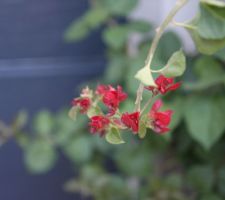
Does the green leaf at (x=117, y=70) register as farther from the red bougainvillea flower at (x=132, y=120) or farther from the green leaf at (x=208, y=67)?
the red bougainvillea flower at (x=132, y=120)

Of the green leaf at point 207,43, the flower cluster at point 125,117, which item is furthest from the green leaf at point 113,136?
the green leaf at point 207,43

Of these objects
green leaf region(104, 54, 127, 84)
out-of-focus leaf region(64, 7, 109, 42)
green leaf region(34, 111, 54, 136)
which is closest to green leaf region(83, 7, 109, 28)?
out-of-focus leaf region(64, 7, 109, 42)

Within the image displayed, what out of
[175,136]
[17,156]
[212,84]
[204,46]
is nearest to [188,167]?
[175,136]

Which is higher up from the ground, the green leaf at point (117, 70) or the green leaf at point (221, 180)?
the green leaf at point (117, 70)

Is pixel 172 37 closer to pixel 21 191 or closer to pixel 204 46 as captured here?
pixel 204 46

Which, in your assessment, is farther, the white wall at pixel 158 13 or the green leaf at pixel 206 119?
the white wall at pixel 158 13

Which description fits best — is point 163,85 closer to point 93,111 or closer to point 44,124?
point 93,111

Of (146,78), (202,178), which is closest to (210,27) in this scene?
(146,78)
